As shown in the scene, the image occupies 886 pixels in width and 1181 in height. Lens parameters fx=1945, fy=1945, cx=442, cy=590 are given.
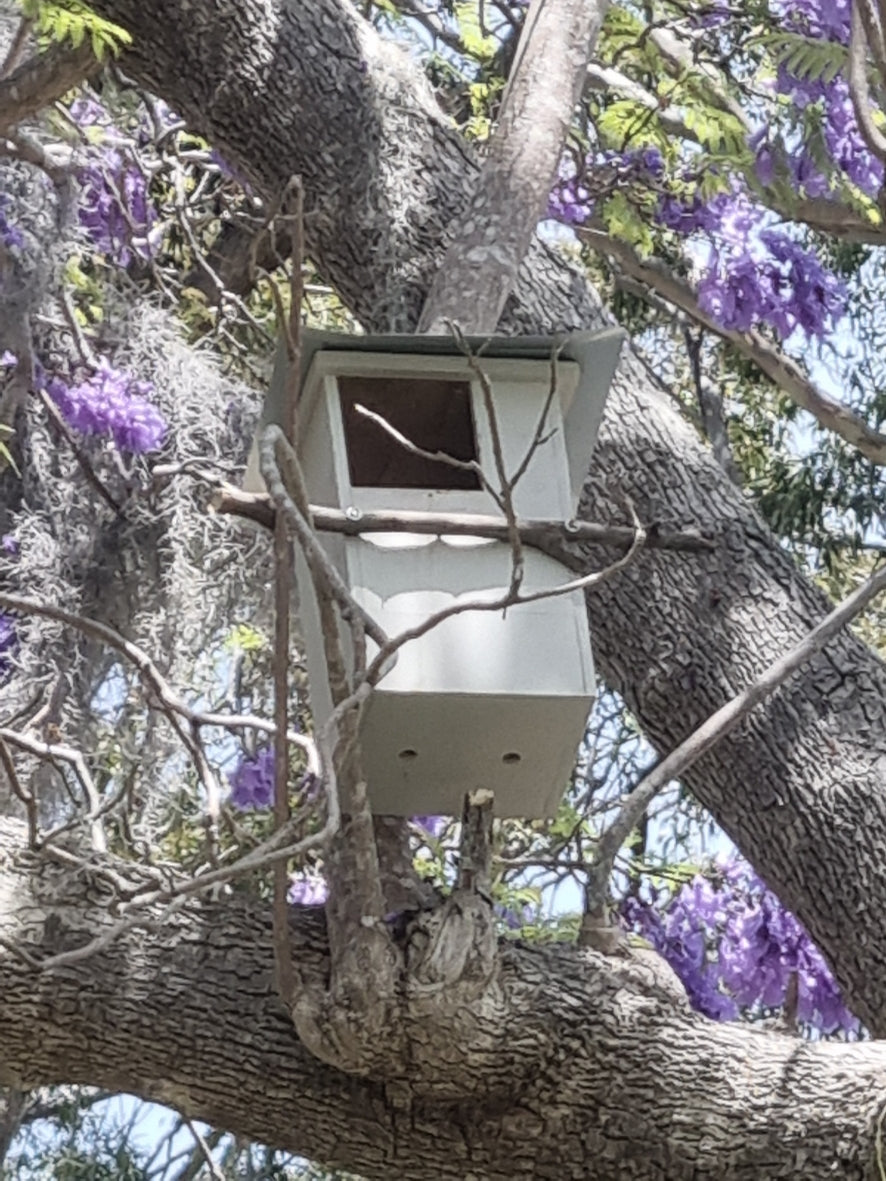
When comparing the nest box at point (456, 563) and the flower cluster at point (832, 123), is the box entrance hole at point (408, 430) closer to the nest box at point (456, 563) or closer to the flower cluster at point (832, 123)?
the nest box at point (456, 563)

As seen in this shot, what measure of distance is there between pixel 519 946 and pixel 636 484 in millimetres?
673

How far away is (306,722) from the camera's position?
3.34 m

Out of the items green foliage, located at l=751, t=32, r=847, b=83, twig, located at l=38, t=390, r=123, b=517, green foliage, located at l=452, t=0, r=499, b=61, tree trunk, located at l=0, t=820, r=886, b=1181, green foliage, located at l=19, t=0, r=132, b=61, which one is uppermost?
green foliage, located at l=452, t=0, r=499, b=61

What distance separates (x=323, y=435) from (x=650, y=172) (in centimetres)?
143

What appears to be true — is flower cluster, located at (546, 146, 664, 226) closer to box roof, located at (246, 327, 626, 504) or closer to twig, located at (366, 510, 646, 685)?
box roof, located at (246, 327, 626, 504)

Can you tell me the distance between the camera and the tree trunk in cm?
169

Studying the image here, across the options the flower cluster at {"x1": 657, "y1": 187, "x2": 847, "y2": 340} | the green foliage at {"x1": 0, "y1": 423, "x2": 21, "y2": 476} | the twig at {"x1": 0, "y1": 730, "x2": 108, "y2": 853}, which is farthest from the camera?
the flower cluster at {"x1": 657, "y1": 187, "x2": 847, "y2": 340}

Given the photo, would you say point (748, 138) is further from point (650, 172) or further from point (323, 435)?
point (323, 435)

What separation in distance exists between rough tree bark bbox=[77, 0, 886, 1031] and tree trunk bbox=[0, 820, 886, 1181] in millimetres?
368

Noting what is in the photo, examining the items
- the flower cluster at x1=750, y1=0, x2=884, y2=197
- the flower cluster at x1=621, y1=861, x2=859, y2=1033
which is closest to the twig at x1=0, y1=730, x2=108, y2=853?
the flower cluster at x1=621, y1=861, x2=859, y2=1033

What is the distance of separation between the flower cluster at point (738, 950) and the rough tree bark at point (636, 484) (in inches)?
11.6

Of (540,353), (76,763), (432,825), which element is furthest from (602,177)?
(76,763)

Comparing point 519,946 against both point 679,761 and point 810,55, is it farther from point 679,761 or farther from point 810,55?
Result: point 810,55

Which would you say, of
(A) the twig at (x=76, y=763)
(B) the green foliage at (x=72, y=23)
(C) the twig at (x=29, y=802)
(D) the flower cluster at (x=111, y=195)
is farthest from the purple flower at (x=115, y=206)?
(C) the twig at (x=29, y=802)
